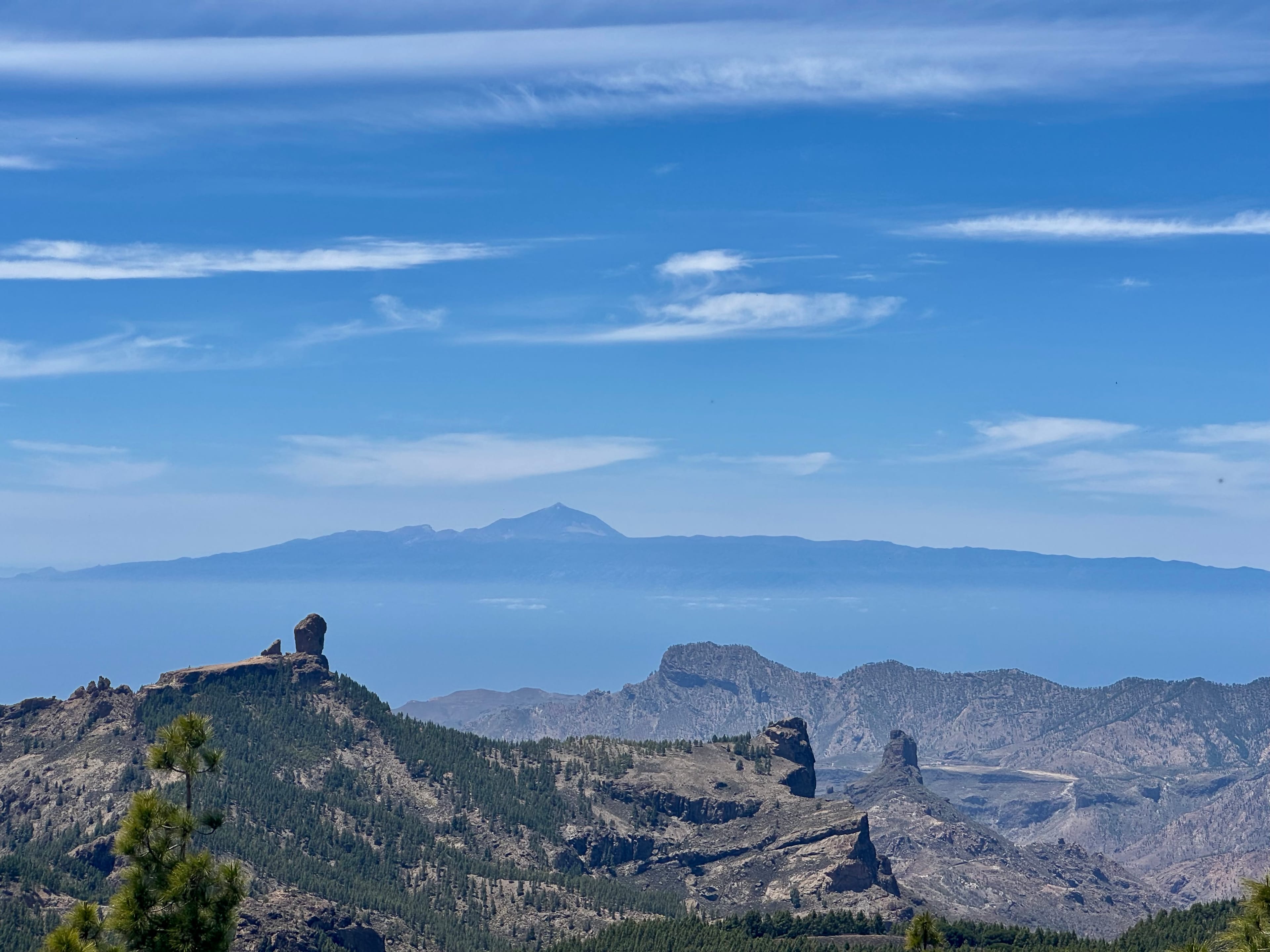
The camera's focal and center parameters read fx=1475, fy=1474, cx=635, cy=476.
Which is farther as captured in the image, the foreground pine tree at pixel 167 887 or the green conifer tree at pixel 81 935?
the foreground pine tree at pixel 167 887

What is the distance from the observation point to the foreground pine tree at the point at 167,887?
255ft

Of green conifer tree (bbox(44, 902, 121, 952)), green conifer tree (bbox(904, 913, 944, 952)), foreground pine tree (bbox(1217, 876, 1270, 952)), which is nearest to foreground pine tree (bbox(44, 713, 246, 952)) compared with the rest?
green conifer tree (bbox(44, 902, 121, 952))

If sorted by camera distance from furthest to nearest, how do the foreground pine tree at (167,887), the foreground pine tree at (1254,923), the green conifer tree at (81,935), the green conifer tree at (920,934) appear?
1. the green conifer tree at (920,934)
2. the foreground pine tree at (1254,923)
3. the foreground pine tree at (167,887)
4. the green conifer tree at (81,935)

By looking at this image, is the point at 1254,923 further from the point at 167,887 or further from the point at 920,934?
the point at 167,887

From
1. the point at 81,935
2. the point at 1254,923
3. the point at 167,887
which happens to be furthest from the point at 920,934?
the point at 81,935

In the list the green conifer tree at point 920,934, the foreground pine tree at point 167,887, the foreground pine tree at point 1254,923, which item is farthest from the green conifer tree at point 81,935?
the green conifer tree at point 920,934

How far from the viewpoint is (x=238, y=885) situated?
79250 millimetres

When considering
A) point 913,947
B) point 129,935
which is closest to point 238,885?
point 129,935

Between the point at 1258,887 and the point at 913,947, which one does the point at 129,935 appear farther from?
the point at 913,947

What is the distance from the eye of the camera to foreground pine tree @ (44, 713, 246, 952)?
7762cm

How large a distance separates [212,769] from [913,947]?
3347 inches

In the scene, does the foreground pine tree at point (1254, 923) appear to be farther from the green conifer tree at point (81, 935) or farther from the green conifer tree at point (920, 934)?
the green conifer tree at point (81, 935)

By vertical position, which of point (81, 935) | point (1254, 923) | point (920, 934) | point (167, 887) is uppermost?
point (167, 887)

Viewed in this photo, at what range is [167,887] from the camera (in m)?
78.1
